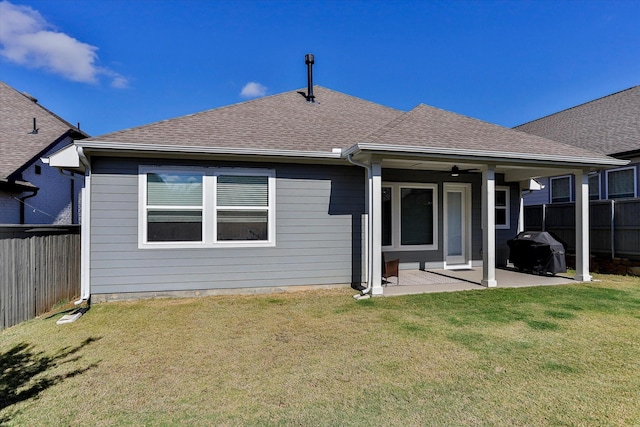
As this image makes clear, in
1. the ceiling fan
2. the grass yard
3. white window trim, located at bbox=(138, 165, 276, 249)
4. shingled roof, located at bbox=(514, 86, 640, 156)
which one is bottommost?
the grass yard

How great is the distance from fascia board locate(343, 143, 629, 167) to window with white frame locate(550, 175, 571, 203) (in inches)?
222

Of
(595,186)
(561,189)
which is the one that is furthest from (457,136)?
(561,189)

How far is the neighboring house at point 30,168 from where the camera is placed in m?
9.04

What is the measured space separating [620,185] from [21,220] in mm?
18361

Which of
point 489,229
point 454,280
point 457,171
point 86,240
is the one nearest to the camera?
point 86,240

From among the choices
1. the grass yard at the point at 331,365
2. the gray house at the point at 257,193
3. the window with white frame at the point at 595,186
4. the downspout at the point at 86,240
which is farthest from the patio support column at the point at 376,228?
the window with white frame at the point at 595,186

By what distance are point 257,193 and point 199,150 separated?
1.35 meters

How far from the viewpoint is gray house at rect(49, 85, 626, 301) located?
5.98 m

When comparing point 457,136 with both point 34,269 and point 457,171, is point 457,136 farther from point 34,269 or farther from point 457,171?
point 34,269

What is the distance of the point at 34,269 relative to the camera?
542 cm

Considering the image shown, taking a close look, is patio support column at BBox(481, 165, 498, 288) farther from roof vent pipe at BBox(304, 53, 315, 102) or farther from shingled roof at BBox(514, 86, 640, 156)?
shingled roof at BBox(514, 86, 640, 156)

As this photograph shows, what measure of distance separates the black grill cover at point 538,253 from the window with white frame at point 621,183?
463 centimetres

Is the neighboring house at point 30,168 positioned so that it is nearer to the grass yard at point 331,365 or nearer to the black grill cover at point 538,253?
the grass yard at point 331,365

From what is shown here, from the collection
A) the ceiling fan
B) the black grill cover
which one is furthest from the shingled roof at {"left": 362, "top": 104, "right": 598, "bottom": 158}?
the black grill cover
